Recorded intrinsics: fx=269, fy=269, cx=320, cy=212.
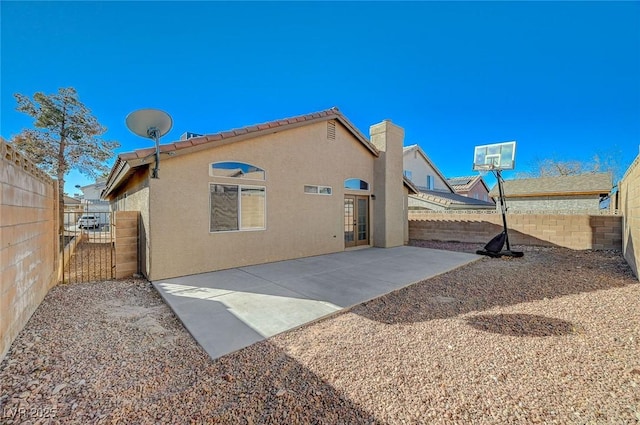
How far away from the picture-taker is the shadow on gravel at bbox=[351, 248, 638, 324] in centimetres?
463

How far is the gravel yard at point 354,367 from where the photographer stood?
89.9 inches

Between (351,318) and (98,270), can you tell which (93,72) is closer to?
(98,270)

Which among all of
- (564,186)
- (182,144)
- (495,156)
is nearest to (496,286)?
(495,156)

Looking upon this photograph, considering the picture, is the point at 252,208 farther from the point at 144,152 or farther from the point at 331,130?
the point at 331,130

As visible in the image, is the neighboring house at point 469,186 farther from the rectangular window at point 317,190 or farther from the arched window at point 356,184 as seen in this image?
the rectangular window at point 317,190

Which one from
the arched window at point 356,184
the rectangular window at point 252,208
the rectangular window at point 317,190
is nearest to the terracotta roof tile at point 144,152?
the rectangular window at point 252,208

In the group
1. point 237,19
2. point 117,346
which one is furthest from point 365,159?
point 117,346

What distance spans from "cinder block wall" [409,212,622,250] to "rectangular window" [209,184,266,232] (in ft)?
30.8

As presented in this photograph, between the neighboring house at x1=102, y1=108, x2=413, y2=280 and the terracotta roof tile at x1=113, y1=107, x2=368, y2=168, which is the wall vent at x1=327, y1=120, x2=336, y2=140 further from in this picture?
the terracotta roof tile at x1=113, y1=107, x2=368, y2=168

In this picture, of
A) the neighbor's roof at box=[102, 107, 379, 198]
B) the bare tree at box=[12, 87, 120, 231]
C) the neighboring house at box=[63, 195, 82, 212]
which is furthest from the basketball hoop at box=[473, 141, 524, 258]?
the neighboring house at box=[63, 195, 82, 212]

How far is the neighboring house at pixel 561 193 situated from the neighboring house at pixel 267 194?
572 inches

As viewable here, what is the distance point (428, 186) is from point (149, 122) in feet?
75.3

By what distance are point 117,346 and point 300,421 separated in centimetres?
270

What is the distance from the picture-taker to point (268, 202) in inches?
321
